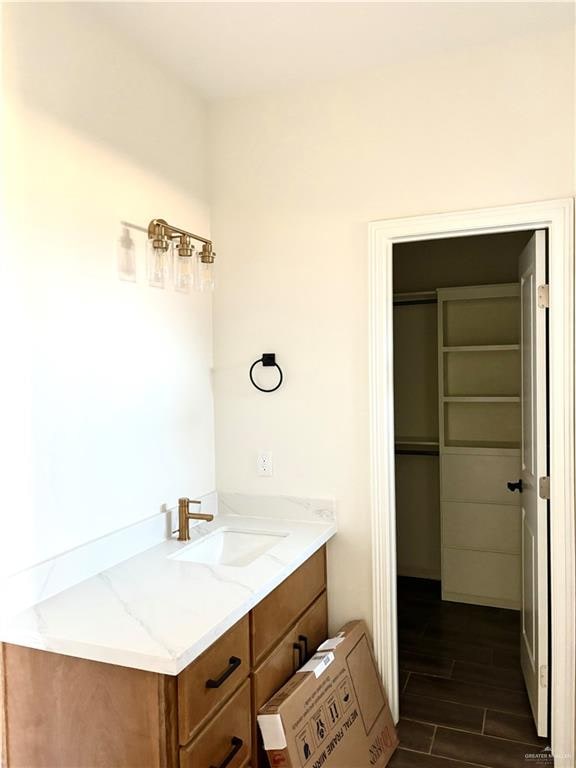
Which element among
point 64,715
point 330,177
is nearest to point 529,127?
point 330,177

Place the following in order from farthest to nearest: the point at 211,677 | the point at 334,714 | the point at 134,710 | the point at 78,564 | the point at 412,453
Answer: the point at 412,453
the point at 334,714
the point at 78,564
the point at 211,677
the point at 134,710

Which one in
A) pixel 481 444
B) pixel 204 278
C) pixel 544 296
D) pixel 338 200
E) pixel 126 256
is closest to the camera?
pixel 126 256

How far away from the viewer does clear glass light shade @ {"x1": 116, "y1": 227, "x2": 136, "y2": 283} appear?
2.13 m

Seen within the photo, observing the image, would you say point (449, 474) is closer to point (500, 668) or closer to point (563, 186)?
point (500, 668)

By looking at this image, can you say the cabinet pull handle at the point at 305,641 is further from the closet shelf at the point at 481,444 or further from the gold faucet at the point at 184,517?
the closet shelf at the point at 481,444

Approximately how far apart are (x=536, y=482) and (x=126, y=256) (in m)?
1.83

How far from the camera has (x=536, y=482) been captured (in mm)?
2381

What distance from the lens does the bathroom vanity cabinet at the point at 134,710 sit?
57.4 inches

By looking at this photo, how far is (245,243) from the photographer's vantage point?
2.69 m

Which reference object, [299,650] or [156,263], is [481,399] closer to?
[299,650]

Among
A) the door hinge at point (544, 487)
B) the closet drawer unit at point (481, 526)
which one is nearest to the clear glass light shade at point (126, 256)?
the door hinge at point (544, 487)

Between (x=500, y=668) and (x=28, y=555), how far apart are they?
2395 mm

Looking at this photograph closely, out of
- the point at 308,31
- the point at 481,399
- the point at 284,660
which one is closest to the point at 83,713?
the point at 284,660

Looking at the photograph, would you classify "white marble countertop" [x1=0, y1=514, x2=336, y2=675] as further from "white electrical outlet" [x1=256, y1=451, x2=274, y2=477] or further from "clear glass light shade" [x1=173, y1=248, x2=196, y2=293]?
"clear glass light shade" [x1=173, y1=248, x2=196, y2=293]
